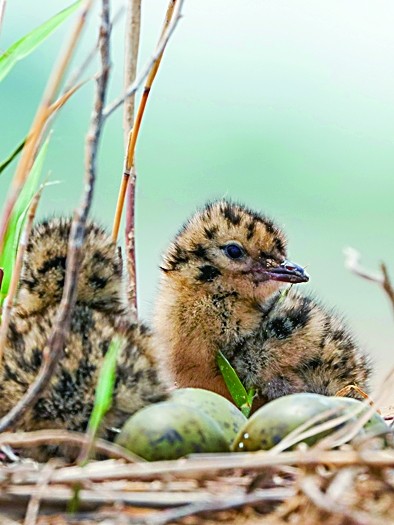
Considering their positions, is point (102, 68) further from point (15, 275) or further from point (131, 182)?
point (131, 182)

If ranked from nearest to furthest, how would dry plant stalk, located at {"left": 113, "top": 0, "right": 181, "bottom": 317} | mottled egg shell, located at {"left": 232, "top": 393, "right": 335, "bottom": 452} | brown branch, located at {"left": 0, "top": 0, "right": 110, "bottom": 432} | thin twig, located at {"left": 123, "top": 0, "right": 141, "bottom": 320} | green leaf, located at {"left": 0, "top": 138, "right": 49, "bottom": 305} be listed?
brown branch, located at {"left": 0, "top": 0, "right": 110, "bottom": 432}
mottled egg shell, located at {"left": 232, "top": 393, "right": 335, "bottom": 452}
green leaf, located at {"left": 0, "top": 138, "right": 49, "bottom": 305}
dry plant stalk, located at {"left": 113, "top": 0, "right": 181, "bottom": 317}
thin twig, located at {"left": 123, "top": 0, "right": 141, "bottom": 320}

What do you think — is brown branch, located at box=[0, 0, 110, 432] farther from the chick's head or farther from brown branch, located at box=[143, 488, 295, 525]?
the chick's head

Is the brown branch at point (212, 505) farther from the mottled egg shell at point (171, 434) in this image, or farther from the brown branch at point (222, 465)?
the mottled egg shell at point (171, 434)

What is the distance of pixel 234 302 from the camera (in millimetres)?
3180

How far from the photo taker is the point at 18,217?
2.27m

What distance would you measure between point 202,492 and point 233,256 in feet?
5.48

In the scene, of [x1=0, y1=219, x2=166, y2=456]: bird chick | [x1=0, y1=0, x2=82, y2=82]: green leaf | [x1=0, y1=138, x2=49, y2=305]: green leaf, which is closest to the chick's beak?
[x1=0, y1=219, x2=166, y2=456]: bird chick

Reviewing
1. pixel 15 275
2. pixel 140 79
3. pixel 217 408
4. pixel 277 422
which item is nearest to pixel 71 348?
pixel 15 275

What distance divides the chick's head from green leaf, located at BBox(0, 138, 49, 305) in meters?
0.95

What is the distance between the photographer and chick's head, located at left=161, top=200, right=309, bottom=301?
3.21 metres


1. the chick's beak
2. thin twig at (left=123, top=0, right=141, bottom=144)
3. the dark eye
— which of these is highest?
thin twig at (left=123, top=0, right=141, bottom=144)

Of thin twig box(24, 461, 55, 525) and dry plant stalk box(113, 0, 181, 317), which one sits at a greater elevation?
dry plant stalk box(113, 0, 181, 317)

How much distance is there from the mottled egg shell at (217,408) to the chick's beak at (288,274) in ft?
3.70

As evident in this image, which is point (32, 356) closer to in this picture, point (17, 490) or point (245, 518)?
point (17, 490)
